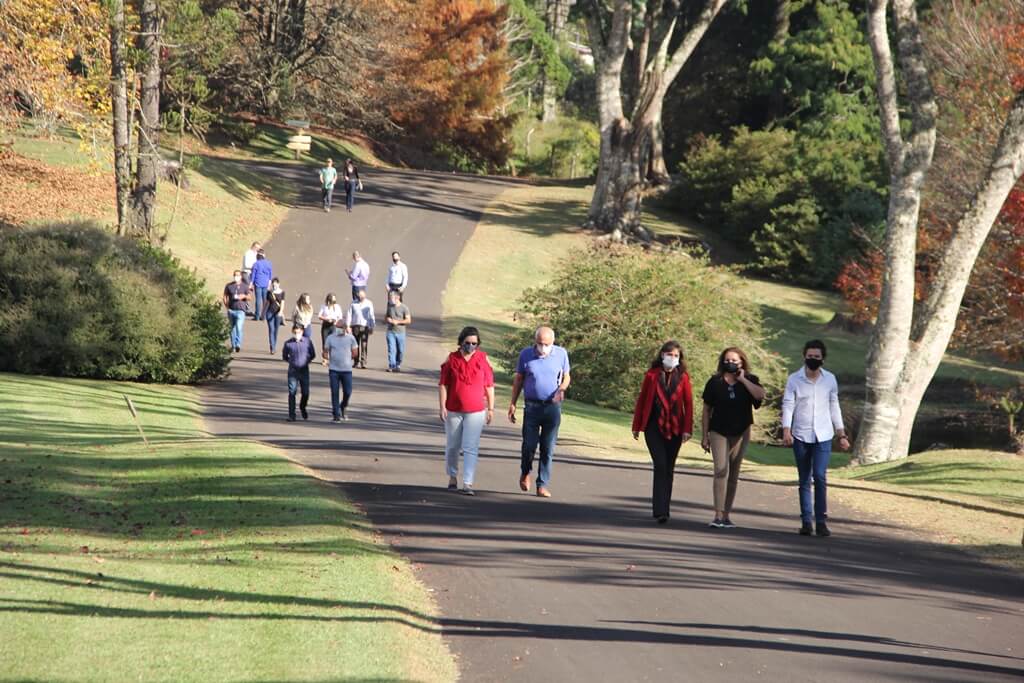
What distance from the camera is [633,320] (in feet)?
89.4

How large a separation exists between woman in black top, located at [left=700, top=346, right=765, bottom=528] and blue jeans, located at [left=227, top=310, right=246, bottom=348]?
58.1ft

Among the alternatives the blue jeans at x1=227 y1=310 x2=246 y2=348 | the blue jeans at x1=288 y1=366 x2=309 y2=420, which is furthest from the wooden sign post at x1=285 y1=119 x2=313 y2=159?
the blue jeans at x1=288 y1=366 x2=309 y2=420

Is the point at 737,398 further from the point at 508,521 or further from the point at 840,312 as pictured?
the point at 840,312

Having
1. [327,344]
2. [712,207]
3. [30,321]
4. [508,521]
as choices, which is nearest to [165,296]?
[30,321]

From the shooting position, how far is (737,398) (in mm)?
12094

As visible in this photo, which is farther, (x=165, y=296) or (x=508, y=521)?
(x=165, y=296)

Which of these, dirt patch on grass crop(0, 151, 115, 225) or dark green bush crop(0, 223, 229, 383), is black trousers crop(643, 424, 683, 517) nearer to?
dark green bush crop(0, 223, 229, 383)

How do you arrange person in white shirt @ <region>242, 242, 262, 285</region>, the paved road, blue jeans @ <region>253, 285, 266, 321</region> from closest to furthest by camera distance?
the paved road < person in white shirt @ <region>242, 242, 262, 285</region> < blue jeans @ <region>253, 285, 266, 321</region>

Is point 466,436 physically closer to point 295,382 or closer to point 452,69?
point 295,382

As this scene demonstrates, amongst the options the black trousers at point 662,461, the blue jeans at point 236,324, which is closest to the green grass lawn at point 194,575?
the black trousers at point 662,461

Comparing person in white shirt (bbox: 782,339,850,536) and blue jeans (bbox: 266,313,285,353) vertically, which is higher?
person in white shirt (bbox: 782,339,850,536)

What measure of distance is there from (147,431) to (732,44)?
151 feet

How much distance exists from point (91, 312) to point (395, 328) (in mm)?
6654

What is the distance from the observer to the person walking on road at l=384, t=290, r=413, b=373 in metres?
26.7
